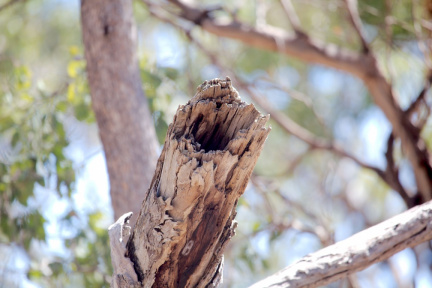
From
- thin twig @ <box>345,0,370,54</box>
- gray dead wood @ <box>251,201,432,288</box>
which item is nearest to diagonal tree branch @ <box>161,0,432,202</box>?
thin twig @ <box>345,0,370,54</box>

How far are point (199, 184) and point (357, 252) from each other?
1.97 feet

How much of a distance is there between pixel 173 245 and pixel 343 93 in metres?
5.71

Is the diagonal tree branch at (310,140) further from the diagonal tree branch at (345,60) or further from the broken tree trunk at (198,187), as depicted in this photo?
the broken tree trunk at (198,187)

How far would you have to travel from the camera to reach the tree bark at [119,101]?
2.17 m

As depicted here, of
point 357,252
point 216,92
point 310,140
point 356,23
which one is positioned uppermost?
point 356,23

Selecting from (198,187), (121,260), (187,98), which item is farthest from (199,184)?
(187,98)

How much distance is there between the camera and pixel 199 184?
1120 mm

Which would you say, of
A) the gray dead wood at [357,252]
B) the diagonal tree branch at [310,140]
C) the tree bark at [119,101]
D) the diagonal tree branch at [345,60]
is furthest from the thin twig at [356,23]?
the gray dead wood at [357,252]

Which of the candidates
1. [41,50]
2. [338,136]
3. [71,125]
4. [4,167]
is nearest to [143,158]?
[4,167]

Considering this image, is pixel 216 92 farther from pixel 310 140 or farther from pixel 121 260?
pixel 310 140

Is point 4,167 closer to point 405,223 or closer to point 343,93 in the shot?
point 405,223

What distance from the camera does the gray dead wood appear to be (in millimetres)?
1403

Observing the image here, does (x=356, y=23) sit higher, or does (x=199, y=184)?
(x=356, y=23)

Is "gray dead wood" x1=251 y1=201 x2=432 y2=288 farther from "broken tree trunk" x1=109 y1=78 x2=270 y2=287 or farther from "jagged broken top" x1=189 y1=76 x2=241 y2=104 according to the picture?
"jagged broken top" x1=189 y1=76 x2=241 y2=104
